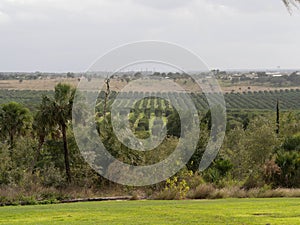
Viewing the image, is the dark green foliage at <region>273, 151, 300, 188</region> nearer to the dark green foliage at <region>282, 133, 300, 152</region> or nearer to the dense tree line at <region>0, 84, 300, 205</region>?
the dense tree line at <region>0, 84, 300, 205</region>

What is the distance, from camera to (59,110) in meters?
34.0

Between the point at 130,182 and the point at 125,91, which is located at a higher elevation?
the point at 125,91

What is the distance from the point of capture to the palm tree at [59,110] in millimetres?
34062

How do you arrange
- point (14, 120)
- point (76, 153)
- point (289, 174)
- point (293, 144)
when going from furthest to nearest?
point (14, 120), point (76, 153), point (293, 144), point (289, 174)

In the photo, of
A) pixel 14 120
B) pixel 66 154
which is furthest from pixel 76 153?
pixel 14 120

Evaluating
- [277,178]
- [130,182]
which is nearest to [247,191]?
[277,178]

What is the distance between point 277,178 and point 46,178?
51.0 ft

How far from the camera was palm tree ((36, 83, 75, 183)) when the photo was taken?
3406 centimetres

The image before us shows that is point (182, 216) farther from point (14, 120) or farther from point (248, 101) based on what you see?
point (248, 101)

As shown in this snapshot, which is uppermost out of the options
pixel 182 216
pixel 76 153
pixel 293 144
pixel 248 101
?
pixel 182 216

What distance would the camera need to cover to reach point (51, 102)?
3434 centimetres

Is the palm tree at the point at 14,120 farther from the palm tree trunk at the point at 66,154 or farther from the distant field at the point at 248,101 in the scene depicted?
the distant field at the point at 248,101

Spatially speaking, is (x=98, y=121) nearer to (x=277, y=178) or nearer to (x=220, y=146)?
(x=220, y=146)

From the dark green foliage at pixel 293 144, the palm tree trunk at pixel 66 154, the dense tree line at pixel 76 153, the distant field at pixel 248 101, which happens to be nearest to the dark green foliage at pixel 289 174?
the dense tree line at pixel 76 153
